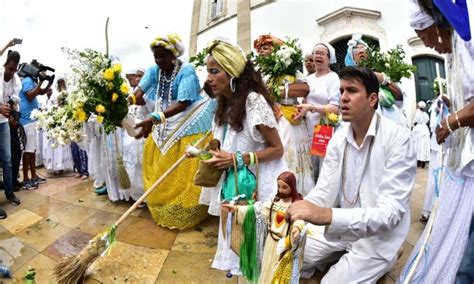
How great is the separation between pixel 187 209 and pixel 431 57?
1049cm

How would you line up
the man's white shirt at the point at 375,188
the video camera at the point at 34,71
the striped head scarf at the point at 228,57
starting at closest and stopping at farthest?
the man's white shirt at the point at 375,188 < the striped head scarf at the point at 228,57 < the video camera at the point at 34,71

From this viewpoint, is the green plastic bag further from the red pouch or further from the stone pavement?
the red pouch

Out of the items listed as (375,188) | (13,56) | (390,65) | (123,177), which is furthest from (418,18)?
(13,56)

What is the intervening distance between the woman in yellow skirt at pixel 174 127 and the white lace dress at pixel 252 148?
3.29ft

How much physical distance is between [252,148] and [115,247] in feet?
5.53

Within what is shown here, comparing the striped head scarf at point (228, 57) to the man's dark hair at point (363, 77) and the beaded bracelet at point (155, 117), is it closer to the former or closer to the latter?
the man's dark hair at point (363, 77)

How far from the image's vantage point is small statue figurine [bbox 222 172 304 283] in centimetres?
168

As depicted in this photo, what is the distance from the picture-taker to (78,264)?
2.30 meters

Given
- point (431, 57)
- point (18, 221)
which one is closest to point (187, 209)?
point (18, 221)

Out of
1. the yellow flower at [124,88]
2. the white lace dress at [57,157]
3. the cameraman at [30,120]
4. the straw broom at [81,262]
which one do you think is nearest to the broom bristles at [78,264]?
the straw broom at [81,262]

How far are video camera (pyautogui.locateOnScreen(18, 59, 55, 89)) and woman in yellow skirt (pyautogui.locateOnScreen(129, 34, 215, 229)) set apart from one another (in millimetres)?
3403

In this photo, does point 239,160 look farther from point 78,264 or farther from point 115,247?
point 115,247

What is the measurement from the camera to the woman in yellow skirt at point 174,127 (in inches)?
125

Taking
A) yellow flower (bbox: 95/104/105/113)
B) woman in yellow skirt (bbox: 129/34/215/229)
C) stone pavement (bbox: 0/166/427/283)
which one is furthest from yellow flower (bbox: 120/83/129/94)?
stone pavement (bbox: 0/166/427/283)
